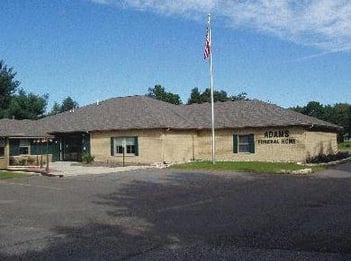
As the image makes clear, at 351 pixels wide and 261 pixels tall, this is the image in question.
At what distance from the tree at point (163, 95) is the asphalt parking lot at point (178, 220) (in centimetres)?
6159

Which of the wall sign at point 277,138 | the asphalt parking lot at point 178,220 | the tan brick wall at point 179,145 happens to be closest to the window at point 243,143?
the wall sign at point 277,138

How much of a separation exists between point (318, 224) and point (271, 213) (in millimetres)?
1950

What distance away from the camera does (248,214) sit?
12945 mm

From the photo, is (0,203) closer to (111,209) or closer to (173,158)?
(111,209)

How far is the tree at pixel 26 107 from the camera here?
6912cm

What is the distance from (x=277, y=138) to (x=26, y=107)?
48235mm

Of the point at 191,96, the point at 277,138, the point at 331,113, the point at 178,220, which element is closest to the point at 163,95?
the point at 191,96

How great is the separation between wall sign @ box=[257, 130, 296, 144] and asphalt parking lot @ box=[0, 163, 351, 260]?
11.3 meters

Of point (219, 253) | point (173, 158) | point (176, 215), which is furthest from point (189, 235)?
point (173, 158)

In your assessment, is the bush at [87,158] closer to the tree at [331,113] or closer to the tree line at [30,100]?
the tree line at [30,100]

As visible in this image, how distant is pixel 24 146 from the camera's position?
37469 millimetres

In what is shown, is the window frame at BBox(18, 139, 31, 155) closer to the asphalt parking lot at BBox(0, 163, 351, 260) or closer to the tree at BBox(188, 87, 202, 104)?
the asphalt parking lot at BBox(0, 163, 351, 260)

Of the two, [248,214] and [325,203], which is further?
[325,203]

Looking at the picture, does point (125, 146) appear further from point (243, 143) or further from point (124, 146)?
point (243, 143)
